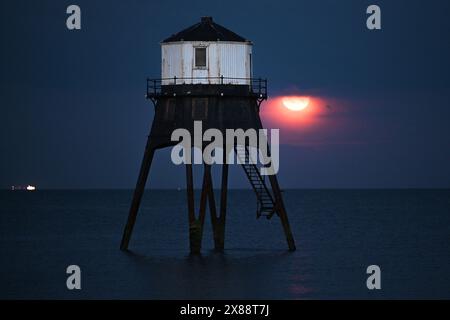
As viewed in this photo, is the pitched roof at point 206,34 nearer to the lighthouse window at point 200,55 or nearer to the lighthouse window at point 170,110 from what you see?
the lighthouse window at point 200,55

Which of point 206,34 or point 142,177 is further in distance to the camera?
point 142,177

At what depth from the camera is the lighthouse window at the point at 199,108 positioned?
6188cm

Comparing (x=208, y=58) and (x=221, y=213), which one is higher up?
(x=208, y=58)

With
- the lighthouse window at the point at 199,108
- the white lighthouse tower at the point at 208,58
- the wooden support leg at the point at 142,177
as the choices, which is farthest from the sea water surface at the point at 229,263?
the white lighthouse tower at the point at 208,58

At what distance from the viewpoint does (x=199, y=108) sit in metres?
62.0

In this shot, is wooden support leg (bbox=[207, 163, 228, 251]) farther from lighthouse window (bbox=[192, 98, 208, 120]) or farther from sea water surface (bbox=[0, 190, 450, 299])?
lighthouse window (bbox=[192, 98, 208, 120])

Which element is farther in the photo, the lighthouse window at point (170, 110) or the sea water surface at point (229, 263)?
the lighthouse window at point (170, 110)

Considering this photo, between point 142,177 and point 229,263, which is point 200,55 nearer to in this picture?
point 142,177

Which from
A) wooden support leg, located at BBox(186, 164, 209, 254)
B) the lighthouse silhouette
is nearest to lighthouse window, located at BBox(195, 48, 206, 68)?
the lighthouse silhouette

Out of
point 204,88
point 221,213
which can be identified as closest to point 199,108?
point 204,88

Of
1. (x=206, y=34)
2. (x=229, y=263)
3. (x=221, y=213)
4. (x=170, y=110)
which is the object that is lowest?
(x=229, y=263)

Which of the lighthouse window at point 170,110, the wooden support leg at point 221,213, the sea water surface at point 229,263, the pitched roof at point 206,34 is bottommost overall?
the sea water surface at point 229,263

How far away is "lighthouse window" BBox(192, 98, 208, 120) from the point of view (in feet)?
203
